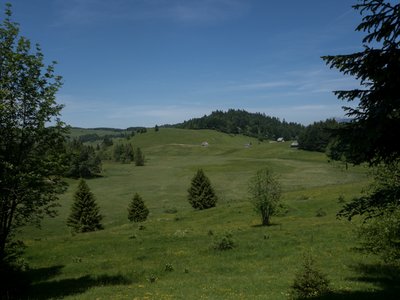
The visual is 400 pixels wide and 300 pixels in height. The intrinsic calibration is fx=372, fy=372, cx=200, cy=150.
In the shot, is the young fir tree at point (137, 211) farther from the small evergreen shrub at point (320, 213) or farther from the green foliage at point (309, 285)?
the green foliage at point (309, 285)

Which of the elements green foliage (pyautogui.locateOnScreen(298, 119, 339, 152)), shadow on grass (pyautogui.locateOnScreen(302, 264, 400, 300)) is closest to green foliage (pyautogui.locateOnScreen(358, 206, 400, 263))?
shadow on grass (pyautogui.locateOnScreen(302, 264, 400, 300))

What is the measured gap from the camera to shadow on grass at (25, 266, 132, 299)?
21.1 m

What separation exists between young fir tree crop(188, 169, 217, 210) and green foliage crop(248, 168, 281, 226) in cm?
2368

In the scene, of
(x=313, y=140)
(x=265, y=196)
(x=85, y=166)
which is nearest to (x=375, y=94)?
(x=265, y=196)

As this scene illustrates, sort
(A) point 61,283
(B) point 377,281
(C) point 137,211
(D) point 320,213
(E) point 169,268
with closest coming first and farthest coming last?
(B) point 377,281 → (A) point 61,283 → (E) point 169,268 → (D) point 320,213 → (C) point 137,211

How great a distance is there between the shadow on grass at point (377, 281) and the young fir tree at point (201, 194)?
153 ft

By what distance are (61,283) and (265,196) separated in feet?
88.8

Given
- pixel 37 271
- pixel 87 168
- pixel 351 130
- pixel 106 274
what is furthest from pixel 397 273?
pixel 87 168

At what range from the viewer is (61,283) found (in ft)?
79.3

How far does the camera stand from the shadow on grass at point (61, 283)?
21102 millimetres

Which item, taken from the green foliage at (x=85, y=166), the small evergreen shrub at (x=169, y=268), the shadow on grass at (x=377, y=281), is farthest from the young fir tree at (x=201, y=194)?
the green foliage at (x=85, y=166)

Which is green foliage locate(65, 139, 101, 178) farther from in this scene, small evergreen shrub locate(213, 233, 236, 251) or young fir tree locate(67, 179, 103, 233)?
small evergreen shrub locate(213, 233, 236, 251)

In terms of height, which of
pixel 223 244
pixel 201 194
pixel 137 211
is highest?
pixel 223 244

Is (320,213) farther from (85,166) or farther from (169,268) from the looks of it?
(85,166)
